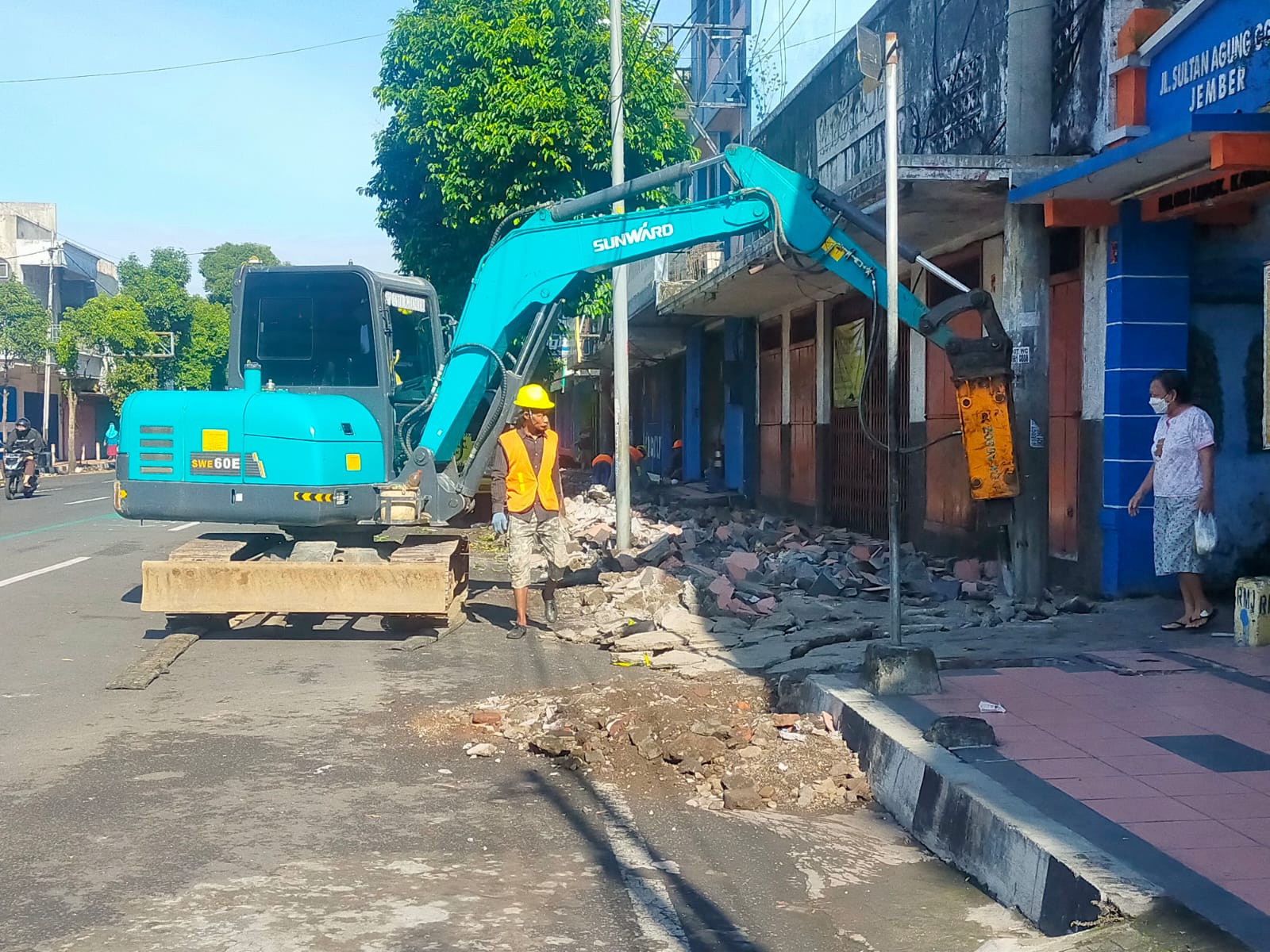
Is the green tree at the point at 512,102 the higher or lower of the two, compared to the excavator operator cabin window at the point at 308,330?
higher

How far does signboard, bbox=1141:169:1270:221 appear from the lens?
8672 millimetres

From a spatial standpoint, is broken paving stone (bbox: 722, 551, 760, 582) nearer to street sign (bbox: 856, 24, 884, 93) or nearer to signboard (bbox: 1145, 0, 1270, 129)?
signboard (bbox: 1145, 0, 1270, 129)

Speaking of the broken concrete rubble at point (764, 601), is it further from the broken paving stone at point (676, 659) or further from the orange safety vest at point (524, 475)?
the orange safety vest at point (524, 475)

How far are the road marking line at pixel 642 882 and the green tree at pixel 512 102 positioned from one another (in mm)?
14619

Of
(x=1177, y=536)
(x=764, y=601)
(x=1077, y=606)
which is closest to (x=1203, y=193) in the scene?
(x=1177, y=536)

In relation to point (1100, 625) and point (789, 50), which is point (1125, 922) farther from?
point (789, 50)

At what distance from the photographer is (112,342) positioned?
49.9 metres

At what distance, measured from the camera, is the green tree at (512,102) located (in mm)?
18641

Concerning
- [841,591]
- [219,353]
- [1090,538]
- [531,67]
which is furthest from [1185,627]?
[219,353]

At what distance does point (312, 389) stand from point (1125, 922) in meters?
8.15

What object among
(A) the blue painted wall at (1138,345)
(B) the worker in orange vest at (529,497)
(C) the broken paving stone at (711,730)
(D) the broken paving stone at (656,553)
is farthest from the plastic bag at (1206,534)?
(D) the broken paving stone at (656,553)

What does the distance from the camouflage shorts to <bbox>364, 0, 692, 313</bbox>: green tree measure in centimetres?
961

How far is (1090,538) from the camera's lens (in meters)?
10.3

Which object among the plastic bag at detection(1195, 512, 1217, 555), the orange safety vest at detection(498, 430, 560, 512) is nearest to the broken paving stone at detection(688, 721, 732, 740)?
the plastic bag at detection(1195, 512, 1217, 555)
